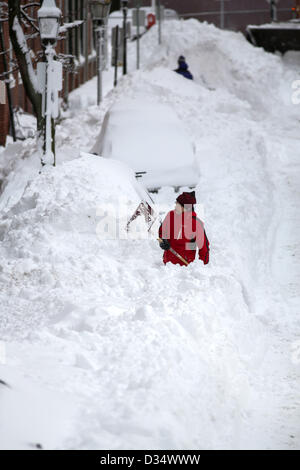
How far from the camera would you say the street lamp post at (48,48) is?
37.4ft

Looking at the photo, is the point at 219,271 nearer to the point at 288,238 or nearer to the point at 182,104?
the point at 288,238

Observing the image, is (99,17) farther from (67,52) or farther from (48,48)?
(48,48)

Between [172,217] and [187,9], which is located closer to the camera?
[172,217]

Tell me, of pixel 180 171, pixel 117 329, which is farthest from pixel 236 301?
pixel 180 171

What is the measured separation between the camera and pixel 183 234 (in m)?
8.89

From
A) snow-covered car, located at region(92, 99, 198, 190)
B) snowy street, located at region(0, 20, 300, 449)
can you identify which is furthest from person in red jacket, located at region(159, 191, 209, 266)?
snow-covered car, located at region(92, 99, 198, 190)

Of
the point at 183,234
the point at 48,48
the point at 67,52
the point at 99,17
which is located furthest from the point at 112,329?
the point at 67,52

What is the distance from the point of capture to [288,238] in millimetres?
12508

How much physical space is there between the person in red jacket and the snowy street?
6.1 inches

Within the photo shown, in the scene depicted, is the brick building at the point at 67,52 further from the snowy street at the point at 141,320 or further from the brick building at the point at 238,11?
the brick building at the point at 238,11

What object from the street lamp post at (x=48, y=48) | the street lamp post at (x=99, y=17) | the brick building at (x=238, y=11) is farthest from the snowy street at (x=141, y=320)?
the brick building at (x=238, y=11)

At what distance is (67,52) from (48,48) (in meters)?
18.9

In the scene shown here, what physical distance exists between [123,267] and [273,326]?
1.79m

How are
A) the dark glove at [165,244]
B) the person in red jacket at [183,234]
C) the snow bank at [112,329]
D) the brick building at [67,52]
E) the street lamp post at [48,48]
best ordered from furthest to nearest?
1. the brick building at [67,52]
2. the street lamp post at [48,48]
3. the dark glove at [165,244]
4. the person in red jacket at [183,234]
5. the snow bank at [112,329]
